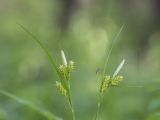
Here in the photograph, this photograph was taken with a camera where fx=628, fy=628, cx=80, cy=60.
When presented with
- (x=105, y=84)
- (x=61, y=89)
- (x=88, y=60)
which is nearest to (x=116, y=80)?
(x=105, y=84)

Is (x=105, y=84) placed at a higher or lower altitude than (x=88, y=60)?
lower

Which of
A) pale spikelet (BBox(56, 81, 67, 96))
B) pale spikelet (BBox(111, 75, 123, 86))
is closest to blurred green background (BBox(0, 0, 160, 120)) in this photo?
pale spikelet (BBox(111, 75, 123, 86))

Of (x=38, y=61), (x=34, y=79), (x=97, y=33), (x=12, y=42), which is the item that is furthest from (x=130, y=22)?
(x=34, y=79)

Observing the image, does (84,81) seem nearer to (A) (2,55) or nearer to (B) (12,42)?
(A) (2,55)

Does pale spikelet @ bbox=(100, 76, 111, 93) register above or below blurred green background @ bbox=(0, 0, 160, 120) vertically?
below

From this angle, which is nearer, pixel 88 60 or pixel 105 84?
pixel 105 84

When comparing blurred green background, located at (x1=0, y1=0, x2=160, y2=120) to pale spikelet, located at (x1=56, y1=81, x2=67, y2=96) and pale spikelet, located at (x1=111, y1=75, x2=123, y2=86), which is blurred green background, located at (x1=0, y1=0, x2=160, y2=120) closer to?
pale spikelet, located at (x1=111, y1=75, x2=123, y2=86)

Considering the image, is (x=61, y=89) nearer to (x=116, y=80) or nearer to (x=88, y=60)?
(x=116, y=80)

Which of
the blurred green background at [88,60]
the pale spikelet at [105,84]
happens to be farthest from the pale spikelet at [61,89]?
the blurred green background at [88,60]

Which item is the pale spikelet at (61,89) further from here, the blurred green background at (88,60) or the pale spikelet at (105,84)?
the blurred green background at (88,60)
